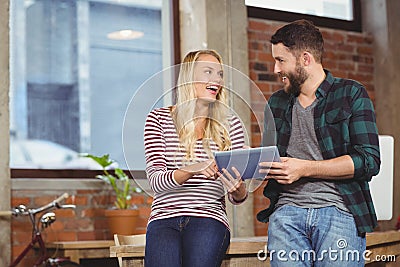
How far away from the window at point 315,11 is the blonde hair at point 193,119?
9.55 feet

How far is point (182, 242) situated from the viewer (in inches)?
98.6

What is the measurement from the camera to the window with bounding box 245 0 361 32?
5.50 metres

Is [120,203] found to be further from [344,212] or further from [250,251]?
[344,212]

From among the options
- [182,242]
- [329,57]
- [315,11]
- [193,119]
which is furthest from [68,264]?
[315,11]

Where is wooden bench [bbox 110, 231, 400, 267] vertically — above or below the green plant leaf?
below

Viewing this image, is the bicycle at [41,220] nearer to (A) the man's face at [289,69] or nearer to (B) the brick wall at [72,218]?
(B) the brick wall at [72,218]

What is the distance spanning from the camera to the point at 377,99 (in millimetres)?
5875

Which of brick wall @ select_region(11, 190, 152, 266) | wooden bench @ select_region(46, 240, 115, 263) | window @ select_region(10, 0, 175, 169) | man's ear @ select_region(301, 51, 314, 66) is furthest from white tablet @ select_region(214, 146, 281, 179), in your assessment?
window @ select_region(10, 0, 175, 169)

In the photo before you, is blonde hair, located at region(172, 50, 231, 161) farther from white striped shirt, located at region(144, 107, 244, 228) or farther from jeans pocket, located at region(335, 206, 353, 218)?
jeans pocket, located at region(335, 206, 353, 218)

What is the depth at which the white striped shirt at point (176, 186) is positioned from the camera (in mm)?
2504

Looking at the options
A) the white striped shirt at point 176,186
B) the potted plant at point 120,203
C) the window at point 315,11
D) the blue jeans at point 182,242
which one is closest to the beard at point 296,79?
the white striped shirt at point 176,186

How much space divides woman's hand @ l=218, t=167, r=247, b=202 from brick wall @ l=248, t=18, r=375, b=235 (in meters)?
2.58

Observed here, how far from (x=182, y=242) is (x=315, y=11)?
3.64 metres

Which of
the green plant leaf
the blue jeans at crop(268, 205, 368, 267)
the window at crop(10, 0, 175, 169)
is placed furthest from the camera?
the window at crop(10, 0, 175, 169)
